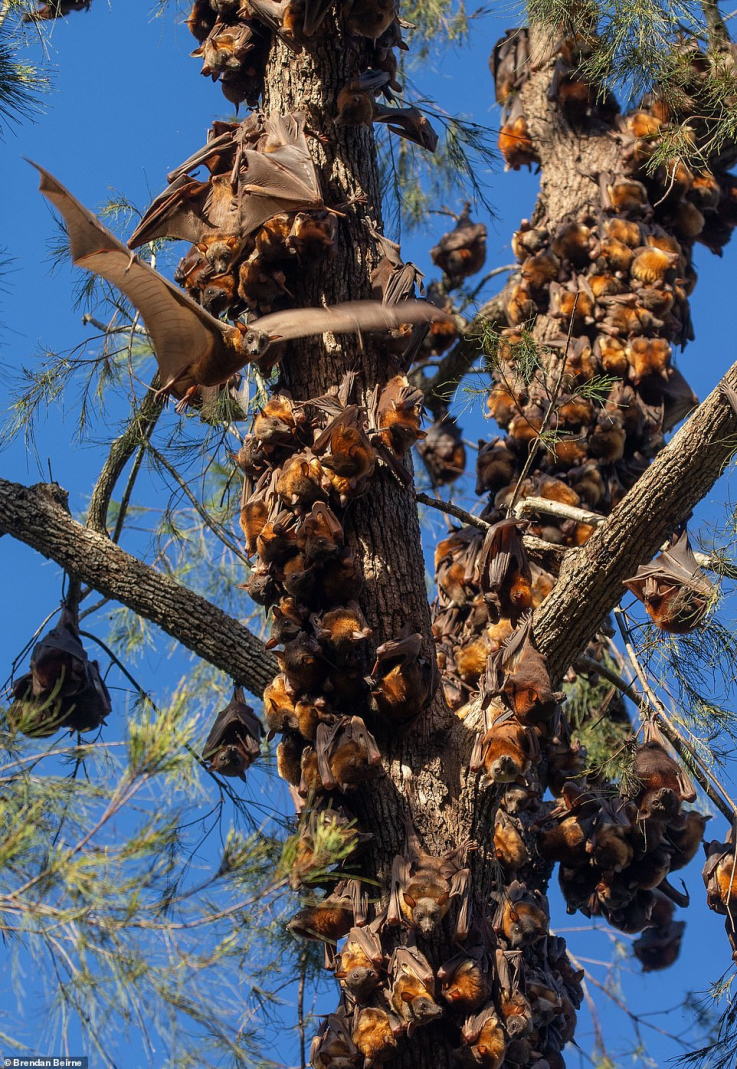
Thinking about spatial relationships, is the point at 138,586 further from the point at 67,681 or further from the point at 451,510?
the point at 451,510

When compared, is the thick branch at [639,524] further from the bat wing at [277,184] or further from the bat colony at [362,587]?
the bat wing at [277,184]

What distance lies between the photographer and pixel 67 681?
400 cm

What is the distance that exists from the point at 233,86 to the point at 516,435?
1.72 m

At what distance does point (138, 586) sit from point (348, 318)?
1.03 metres

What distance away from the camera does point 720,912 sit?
3.70 meters

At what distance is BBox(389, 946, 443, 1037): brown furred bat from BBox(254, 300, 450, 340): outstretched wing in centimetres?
163

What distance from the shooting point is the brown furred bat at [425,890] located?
9.40 ft

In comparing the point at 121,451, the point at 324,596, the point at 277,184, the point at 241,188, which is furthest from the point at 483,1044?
the point at 121,451

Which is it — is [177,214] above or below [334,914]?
above

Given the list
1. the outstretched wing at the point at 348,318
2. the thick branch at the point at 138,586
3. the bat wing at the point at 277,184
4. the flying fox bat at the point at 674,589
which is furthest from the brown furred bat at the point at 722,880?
the bat wing at the point at 277,184

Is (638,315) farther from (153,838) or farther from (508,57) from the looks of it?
(153,838)

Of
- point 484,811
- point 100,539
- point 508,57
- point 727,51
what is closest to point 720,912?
point 484,811

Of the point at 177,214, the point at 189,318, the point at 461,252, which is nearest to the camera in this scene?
the point at 189,318

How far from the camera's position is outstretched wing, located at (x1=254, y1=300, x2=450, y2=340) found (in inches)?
130
